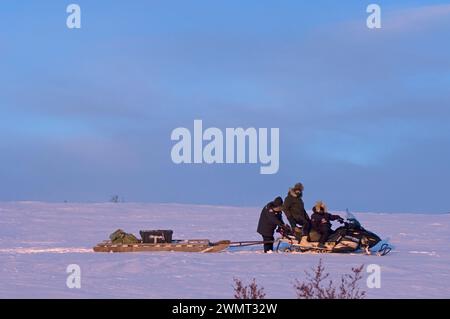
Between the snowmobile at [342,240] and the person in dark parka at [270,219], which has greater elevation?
the person in dark parka at [270,219]

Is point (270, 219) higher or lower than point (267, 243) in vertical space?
higher

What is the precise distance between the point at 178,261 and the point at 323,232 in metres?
3.36

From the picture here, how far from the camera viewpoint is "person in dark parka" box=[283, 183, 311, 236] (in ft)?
64.2

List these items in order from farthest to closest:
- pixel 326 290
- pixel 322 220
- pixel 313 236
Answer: pixel 313 236 → pixel 322 220 → pixel 326 290

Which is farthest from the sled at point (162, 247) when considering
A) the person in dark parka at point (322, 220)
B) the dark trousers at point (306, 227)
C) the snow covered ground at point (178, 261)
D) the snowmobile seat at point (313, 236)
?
the person in dark parka at point (322, 220)

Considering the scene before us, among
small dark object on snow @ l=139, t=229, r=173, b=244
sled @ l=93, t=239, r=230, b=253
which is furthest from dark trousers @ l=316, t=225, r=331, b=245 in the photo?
small dark object on snow @ l=139, t=229, r=173, b=244

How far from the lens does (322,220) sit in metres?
19.4

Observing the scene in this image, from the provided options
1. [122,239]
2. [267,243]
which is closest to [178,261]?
[122,239]

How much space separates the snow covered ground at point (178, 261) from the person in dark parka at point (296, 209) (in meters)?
0.71

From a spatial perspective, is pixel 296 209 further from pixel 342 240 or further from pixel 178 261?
pixel 178 261

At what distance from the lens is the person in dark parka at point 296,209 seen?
64.2 feet

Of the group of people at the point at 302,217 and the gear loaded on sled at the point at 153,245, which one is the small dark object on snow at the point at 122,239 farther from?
the group of people at the point at 302,217

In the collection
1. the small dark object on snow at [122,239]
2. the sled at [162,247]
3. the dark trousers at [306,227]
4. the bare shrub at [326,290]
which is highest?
the dark trousers at [306,227]

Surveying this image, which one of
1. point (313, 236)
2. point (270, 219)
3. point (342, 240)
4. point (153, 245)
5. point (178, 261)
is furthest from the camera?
point (270, 219)
